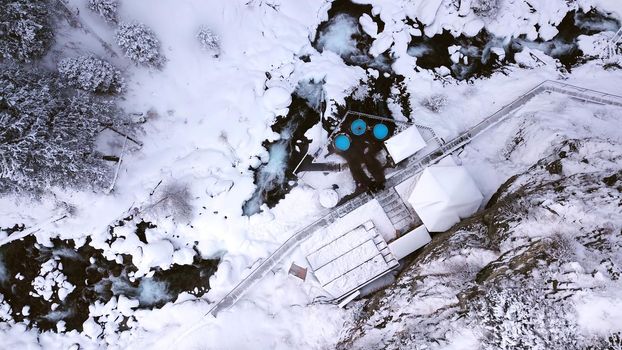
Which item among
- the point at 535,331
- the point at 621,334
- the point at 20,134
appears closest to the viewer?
the point at 621,334

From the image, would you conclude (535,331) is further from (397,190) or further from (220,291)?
(220,291)

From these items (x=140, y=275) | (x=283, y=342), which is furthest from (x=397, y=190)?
(x=140, y=275)

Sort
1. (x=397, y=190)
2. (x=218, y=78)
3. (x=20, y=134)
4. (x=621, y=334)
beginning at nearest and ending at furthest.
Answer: (x=621, y=334) → (x=20, y=134) → (x=397, y=190) → (x=218, y=78)

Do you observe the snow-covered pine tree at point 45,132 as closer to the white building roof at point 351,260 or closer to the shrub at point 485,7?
the white building roof at point 351,260

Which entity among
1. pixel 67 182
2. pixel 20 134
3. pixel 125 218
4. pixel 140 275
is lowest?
pixel 140 275

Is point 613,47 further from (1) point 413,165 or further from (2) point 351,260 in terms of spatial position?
(2) point 351,260

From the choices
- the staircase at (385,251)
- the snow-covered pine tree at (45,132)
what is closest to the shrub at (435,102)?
the staircase at (385,251)

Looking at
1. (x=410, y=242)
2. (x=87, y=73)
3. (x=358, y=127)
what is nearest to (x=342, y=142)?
(x=358, y=127)
